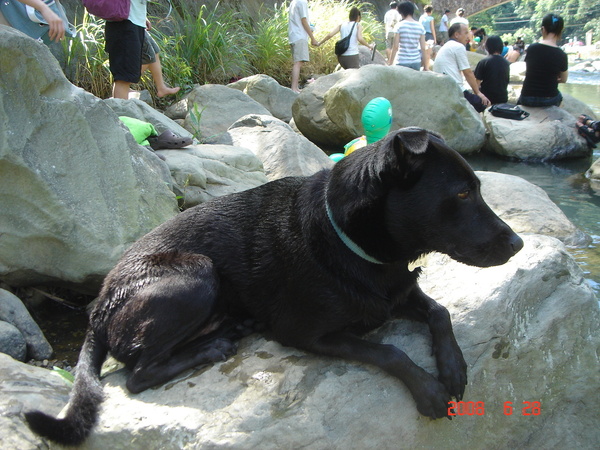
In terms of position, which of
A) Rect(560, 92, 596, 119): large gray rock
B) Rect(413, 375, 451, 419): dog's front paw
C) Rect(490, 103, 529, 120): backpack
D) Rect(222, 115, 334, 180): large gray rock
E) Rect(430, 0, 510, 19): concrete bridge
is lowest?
Rect(430, 0, 510, 19): concrete bridge

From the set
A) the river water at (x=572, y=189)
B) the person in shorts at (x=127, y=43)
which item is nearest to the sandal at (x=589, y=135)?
the river water at (x=572, y=189)

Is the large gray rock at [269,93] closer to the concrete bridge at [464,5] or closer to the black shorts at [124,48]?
the black shorts at [124,48]

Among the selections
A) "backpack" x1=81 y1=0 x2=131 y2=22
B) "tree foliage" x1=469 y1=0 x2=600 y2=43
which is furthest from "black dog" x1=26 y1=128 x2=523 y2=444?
"tree foliage" x1=469 y1=0 x2=600 y2=43

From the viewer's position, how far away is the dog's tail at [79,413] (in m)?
2.45

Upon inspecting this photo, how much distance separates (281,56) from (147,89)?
16.4 feet

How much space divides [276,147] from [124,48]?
2.12m

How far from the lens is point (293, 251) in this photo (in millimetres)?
2828

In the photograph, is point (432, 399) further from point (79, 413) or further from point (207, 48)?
point (207, 48)

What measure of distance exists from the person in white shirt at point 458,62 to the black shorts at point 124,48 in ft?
20.8

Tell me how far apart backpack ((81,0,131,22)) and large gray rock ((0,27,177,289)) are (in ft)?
7.52

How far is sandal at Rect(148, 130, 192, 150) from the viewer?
19.4 feet

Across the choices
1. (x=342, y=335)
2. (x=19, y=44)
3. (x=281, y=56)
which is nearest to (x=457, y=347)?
(x=342, y=335)

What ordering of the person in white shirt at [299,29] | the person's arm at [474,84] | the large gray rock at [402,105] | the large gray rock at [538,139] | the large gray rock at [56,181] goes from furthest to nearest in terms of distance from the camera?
the person in white shirt at [299,29], the person's arm at [474,84], the large gray rock at [538,139], the large gray rock at [402,105], the large gray rock at [56,181]

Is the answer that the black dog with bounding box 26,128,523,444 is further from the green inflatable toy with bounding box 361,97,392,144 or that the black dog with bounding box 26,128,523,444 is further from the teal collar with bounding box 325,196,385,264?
the green inflatable toy with bounding box 361,97,392,144
